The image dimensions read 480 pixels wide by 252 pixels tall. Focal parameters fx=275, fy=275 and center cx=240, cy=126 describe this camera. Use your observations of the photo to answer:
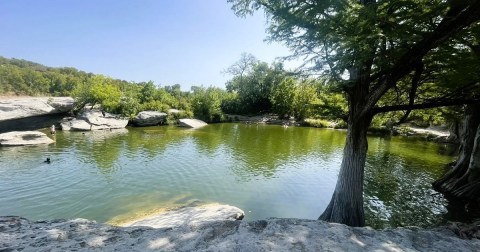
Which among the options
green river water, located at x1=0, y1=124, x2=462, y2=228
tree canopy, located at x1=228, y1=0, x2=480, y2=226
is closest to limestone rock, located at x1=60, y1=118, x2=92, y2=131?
green river water, located at x1=0, y1=124, x2=462, y2=228

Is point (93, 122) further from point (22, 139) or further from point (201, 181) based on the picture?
point (201, 181)

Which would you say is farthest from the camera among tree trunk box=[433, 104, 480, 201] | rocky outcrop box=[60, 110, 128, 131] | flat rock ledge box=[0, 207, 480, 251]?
rocky outcrop box=[60, 110, 128, 131]

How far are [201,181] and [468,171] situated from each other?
11953 mm

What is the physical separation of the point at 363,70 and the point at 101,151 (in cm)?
1897

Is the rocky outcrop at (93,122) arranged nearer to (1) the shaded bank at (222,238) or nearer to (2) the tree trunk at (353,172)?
(1) the shaded bank at (222,238)

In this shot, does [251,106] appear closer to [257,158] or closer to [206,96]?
[206,96]

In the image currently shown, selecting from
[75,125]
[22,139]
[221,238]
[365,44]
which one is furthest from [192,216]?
[75,125]

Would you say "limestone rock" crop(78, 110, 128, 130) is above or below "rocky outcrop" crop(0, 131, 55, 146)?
above

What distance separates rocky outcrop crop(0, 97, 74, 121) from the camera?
88.6 feet

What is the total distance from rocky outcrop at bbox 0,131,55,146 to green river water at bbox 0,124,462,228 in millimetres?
1061

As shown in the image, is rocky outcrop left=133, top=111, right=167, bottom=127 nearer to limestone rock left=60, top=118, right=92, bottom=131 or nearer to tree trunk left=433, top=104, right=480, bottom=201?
limestone rock left=60, top=118, right=92, bottom=131

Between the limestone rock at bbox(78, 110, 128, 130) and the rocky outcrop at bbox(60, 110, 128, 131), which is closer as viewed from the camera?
the rocky outcrop at bbox(60, 110, 128, 131)

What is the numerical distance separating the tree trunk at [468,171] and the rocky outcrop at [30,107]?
35009 mm

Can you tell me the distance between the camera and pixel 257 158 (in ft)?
64.2
